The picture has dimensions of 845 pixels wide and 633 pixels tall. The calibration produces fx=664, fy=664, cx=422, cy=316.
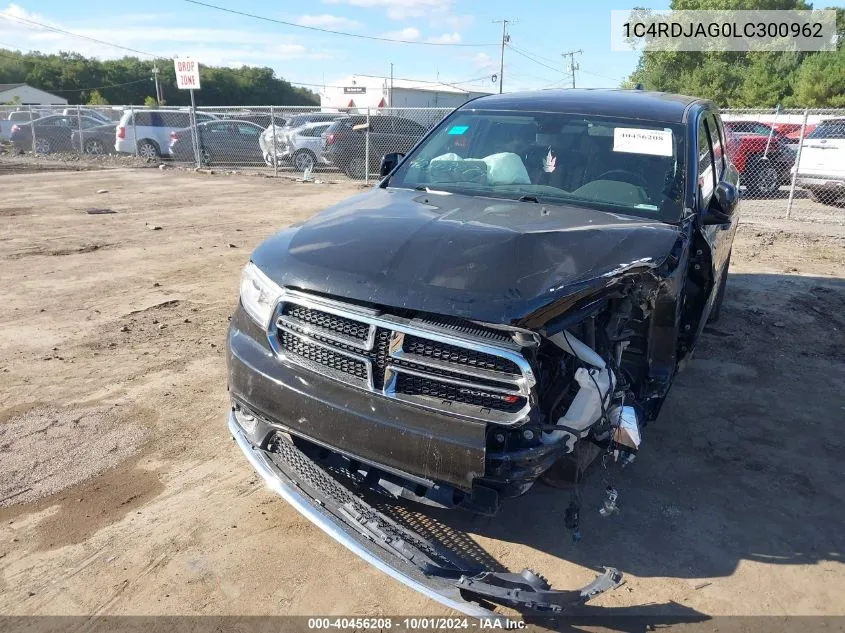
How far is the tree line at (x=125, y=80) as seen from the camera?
67.9 meters

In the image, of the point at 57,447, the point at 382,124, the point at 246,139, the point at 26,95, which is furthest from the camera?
the point at 26,95

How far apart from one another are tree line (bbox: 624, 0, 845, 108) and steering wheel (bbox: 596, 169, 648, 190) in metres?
36.4

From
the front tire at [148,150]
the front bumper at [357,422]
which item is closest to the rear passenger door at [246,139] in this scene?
the front tire at [148,150]

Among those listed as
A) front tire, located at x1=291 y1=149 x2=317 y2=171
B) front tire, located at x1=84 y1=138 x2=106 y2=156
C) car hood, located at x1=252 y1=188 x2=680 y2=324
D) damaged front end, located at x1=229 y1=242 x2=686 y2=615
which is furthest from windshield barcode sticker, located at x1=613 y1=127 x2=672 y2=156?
front tire, located at x1=84 y1=138 x2=106 y2=156

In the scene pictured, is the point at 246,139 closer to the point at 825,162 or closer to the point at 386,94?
the point at 825,162

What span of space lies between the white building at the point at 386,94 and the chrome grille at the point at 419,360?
39624mm

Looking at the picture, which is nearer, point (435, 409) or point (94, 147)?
point (435, 409)

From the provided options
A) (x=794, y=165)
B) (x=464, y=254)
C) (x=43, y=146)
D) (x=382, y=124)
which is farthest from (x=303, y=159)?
(x=464, y=254)

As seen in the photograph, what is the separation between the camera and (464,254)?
9.15 ft

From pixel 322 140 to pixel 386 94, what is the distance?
2470 centimetres

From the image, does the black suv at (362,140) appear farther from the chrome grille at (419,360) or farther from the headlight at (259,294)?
the chrome grille at (419,360)

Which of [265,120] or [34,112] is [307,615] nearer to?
[265,120]

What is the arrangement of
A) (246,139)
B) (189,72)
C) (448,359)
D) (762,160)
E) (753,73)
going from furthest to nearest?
(753,73) < (189,72) < (246,139) < (762,160) < (448,359)

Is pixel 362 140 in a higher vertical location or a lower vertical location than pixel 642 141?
lower
